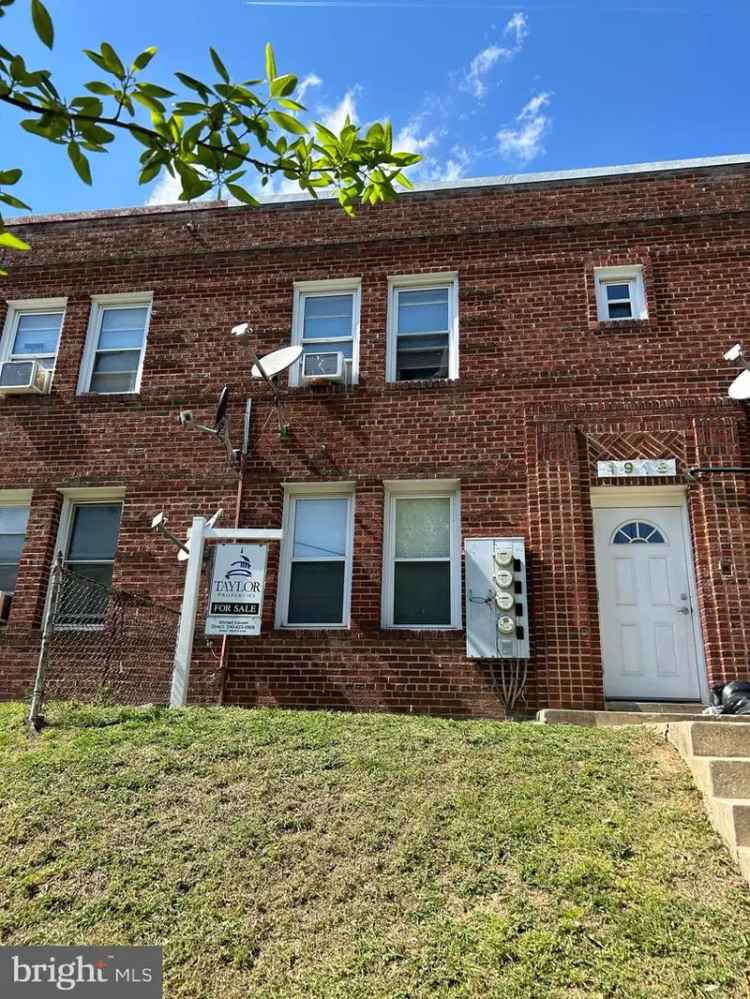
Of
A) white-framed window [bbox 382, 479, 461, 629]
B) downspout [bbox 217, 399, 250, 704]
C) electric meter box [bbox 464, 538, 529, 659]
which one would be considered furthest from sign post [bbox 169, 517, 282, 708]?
electric meter box [bbox 464, 538, 529, 659]

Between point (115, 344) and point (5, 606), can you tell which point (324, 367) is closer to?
point (115, 344)

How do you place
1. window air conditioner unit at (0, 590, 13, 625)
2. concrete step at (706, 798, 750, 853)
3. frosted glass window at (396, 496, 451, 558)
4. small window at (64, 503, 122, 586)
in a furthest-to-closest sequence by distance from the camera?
small window at (64, 503, 122, 586) < window air conditioner unit at (0, 590, 13, 625) < frosted glass window at (396, 496, 451, 558) < concrete step at (706, 798, 750, 853)

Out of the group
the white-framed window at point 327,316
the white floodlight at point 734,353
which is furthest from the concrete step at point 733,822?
the white-framed window at point 327,316

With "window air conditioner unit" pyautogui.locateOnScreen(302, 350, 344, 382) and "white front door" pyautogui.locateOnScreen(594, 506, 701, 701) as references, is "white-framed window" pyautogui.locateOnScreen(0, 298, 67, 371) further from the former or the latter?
"white front door" pyautogui.locateOnScreen(594, 506, 701, 701)

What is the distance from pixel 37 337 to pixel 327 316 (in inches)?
157

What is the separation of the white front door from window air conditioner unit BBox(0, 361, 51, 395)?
7.05 meters

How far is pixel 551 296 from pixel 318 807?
6.84 meters

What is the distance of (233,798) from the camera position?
189 inches

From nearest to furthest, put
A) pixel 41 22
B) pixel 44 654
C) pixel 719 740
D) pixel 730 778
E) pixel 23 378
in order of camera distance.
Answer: pixel 41 22, pixel 730 778, pixel 719 740, pixel 44 654, pixel 23 378

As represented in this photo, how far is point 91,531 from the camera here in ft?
31.3

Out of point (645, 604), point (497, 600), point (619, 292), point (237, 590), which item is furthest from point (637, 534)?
point (237, 590)

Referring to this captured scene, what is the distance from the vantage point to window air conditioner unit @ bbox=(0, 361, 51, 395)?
9.93 metres

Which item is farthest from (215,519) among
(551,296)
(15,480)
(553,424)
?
(551,296)

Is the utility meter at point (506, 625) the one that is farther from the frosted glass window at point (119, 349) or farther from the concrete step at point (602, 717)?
the frosted glass window at point (119, 349)
